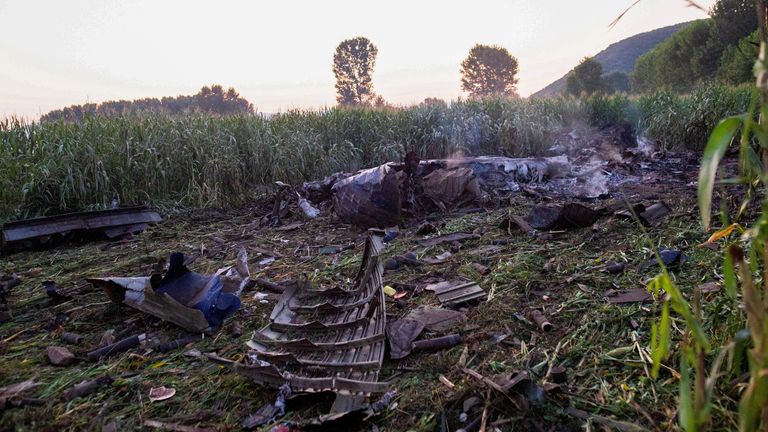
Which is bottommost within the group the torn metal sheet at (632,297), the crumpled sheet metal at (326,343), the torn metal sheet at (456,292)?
the torn metal sheet at (632,297)

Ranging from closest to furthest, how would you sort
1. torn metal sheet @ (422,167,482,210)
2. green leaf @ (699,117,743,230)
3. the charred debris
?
green leaf @ (699,117,743,230), the charred debris, torn metal sheet @ (422,167,482,210)

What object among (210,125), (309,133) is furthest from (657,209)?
(210,125)

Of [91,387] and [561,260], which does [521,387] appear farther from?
[91,387]

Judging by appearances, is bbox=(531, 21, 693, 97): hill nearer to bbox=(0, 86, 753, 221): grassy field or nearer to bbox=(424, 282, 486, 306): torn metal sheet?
bbox=(0, 86, 753, 221): grassy field

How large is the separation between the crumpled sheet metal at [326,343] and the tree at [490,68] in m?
64.7

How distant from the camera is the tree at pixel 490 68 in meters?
63.2

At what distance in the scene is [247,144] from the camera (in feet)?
25.2

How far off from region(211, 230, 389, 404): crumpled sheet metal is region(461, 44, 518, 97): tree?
64.7m

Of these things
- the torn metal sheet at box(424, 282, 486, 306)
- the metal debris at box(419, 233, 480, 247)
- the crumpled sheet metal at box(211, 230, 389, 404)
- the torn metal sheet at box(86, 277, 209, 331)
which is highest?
the torn metal sheet at box(86, 277, 209, 331)

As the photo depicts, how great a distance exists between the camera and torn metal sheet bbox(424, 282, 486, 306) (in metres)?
2.61

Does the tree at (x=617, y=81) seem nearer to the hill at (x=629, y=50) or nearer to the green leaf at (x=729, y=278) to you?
the hill at (x=629, y=50)

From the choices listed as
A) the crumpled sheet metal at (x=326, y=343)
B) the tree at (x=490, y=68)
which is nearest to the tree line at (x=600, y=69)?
the tree at (x=490, y=68)

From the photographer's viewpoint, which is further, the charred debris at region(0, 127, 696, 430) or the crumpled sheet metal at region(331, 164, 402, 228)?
the crumpled sheet metal at region(331, 164, 402, 228)

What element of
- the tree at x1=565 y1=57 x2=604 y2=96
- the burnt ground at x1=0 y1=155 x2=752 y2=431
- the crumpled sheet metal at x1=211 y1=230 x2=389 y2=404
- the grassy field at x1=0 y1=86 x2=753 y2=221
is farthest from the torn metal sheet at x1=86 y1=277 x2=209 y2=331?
the tree at x1=565 y1=57 x2=604 y2=96
